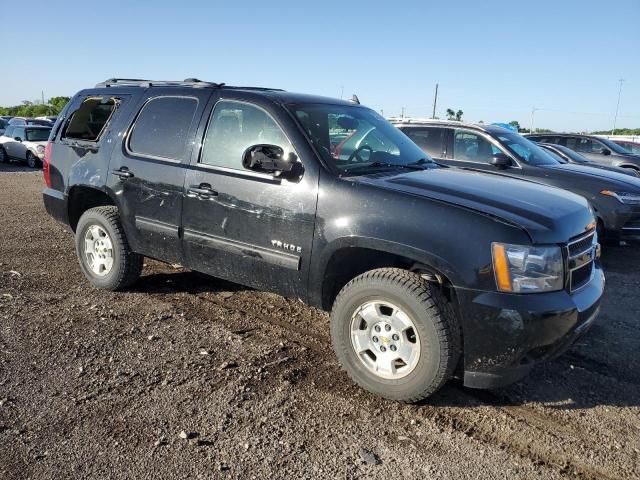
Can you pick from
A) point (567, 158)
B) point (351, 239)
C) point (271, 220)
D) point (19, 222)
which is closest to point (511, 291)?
point (351, 239)

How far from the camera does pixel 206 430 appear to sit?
2.94 metres

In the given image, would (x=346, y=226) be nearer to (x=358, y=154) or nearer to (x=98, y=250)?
(x=358, y=154)

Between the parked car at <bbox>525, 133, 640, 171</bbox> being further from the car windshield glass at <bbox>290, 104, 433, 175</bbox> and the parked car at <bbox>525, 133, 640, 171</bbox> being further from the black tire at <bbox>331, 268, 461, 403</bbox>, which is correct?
the black tire at <bbox>331, 268, 461, 403</bbox>

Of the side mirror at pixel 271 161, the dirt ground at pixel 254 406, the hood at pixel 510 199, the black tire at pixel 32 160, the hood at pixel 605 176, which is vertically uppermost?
the side mirror at pixel 271 161

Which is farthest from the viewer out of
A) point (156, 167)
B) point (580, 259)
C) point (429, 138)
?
point (429, 138)

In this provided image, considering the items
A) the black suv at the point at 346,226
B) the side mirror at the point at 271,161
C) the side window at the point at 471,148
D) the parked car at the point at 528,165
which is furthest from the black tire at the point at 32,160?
the side mirror at the point at 271,161

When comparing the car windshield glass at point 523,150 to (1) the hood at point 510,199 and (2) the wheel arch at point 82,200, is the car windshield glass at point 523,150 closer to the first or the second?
(1) the hood at point 510,199

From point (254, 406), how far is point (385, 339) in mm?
887

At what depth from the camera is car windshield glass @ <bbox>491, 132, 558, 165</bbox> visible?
7770 millimetres

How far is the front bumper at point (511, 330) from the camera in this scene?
2938 millimetres

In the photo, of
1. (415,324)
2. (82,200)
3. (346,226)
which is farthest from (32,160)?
(415,324)

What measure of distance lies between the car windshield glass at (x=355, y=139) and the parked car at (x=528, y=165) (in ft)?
9.15

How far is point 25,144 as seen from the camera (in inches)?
735

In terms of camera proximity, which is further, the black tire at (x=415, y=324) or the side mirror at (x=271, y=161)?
the side mirror at (x=271, y=161)
